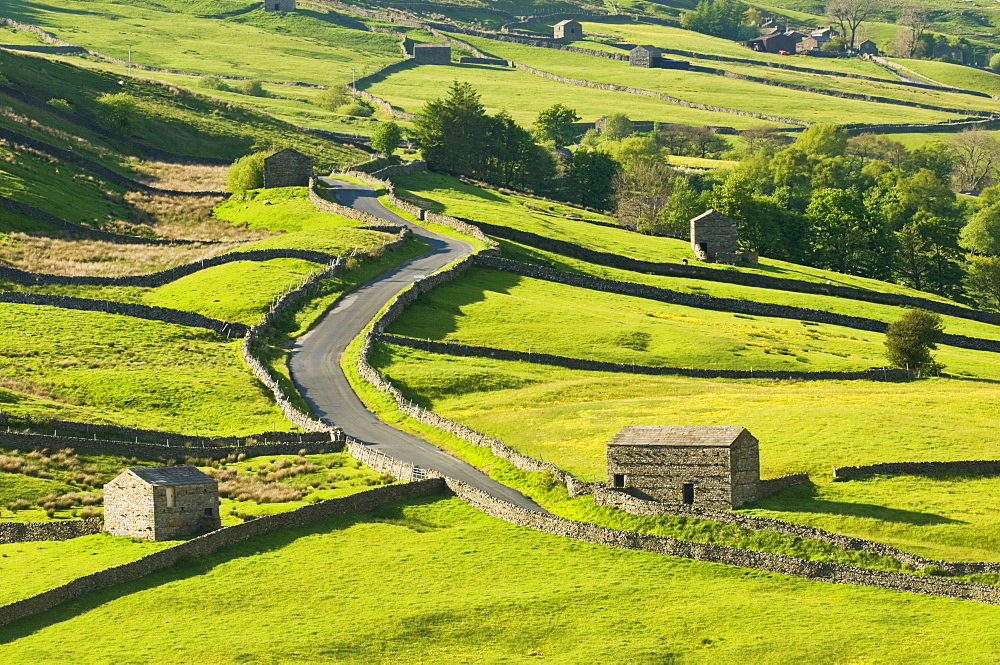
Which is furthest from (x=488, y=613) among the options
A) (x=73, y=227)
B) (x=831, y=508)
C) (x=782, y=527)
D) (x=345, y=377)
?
(x=73, y=227)

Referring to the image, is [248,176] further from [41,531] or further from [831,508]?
[831,508]

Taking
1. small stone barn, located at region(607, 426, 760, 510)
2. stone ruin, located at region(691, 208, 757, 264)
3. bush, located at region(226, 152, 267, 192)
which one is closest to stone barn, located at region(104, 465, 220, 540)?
small stone barn, located at region(607, 426, 760, 510)

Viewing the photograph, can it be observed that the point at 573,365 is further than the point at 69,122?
No

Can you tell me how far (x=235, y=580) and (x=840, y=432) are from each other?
33.1 meters

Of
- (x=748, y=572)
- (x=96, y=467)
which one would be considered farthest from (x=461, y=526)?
(x=96, y=467)

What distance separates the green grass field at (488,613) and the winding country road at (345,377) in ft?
35.5

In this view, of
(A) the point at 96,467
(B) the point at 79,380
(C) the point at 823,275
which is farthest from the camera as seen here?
(C) the point at 823,275

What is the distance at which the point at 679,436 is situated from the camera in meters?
67.8

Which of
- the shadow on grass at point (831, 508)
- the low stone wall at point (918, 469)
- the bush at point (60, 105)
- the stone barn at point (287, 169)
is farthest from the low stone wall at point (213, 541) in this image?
the bush at point (60, 105)

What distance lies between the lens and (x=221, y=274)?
116438 mm

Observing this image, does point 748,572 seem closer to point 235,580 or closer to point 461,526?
point 461,526

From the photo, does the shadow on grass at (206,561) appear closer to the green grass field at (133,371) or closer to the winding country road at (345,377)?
the winding country road at (345,377)

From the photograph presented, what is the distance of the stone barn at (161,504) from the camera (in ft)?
200

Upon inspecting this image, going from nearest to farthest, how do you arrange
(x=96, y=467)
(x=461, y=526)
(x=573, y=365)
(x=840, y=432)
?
(x=461, y=526), (x=96, y=467), (x=840, y=432), (x=573, y=365)
